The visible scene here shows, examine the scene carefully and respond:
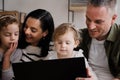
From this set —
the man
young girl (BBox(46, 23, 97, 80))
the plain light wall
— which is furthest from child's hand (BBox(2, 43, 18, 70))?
the plain light wall

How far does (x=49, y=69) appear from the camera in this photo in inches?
38.5

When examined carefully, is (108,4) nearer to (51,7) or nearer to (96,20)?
(96,20)

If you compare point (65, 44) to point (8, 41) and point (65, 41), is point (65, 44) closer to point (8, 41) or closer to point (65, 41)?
point (65, 41)

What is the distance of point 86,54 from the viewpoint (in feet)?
4.63

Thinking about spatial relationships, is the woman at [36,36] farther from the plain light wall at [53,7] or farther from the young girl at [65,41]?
the plain light wall at [53,7]

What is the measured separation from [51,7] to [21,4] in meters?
0.39

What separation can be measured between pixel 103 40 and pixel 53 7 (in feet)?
5.92

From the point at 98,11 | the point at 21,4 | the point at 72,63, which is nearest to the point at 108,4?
the point at 98,11

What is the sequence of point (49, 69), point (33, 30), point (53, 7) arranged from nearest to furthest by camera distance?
point (49, 69)
point (33, 30)
point (53, 7)

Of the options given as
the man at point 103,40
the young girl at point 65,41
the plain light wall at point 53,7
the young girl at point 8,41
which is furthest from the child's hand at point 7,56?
the plain light wall at point 53,7

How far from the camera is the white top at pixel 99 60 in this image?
1.34 meters

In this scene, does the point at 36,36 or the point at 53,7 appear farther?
the point at 53,7

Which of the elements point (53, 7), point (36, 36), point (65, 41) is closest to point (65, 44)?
point (65, 41)

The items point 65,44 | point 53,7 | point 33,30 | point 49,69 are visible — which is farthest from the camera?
point 53,7
